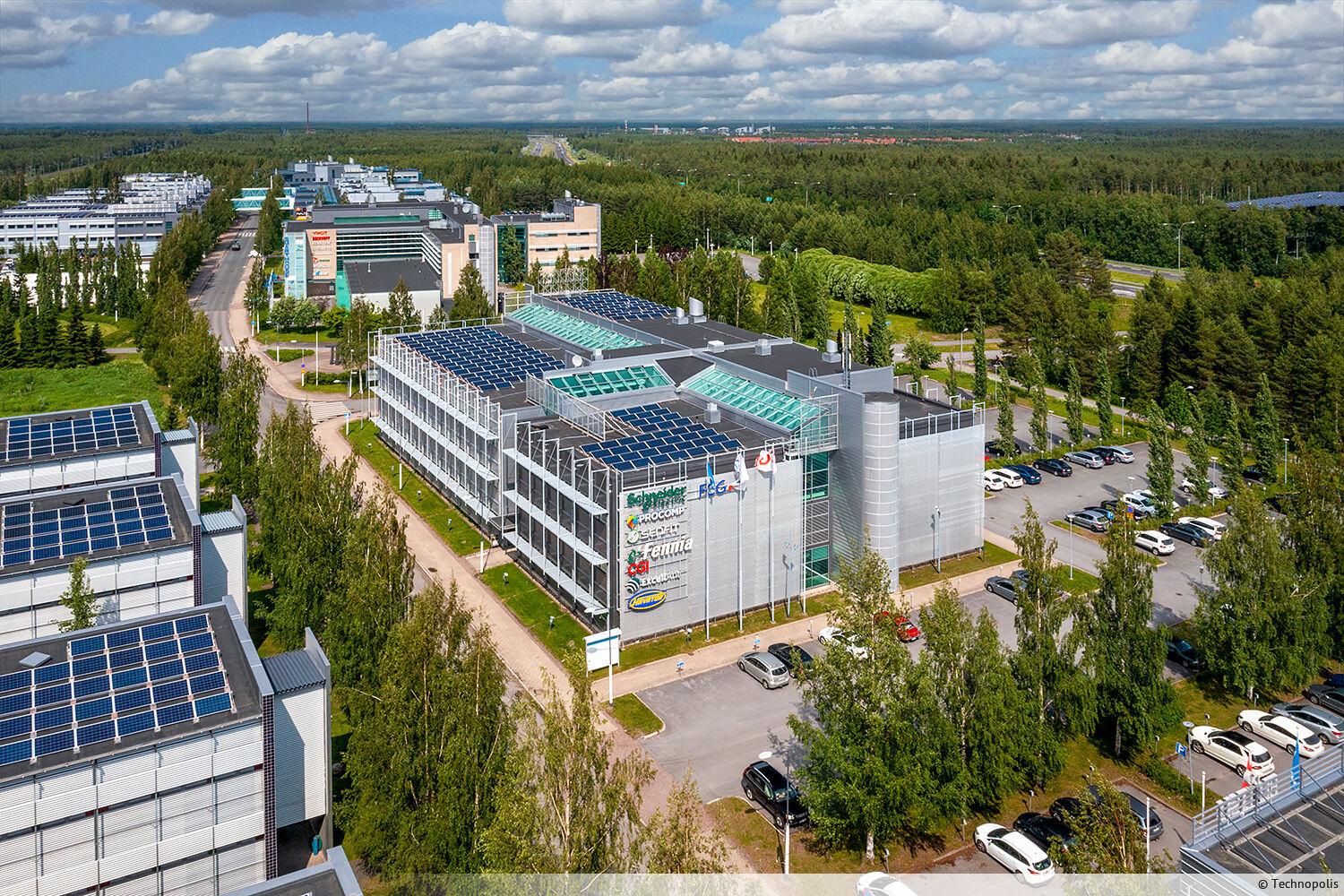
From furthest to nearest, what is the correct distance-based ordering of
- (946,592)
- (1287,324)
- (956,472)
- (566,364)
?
(1287,324) → (566,364) → (956,472) → (946,592)

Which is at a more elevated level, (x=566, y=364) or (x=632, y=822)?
(x=566, y=364)

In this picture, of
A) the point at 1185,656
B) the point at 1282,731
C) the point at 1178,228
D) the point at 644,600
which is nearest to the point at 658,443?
the point at 644,600

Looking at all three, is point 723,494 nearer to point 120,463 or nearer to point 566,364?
point 566,364

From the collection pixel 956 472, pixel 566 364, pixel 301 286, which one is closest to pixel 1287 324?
pixel 956 472

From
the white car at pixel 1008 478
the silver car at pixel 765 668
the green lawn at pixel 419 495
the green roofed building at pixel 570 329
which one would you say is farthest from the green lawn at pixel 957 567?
the green roofed building at pixel 570 329

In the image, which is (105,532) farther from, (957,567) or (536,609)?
(957,567)

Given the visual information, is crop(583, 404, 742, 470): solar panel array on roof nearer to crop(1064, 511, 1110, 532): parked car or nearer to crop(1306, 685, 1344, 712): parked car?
crop(1064, 511, 1110, 532): parked car
